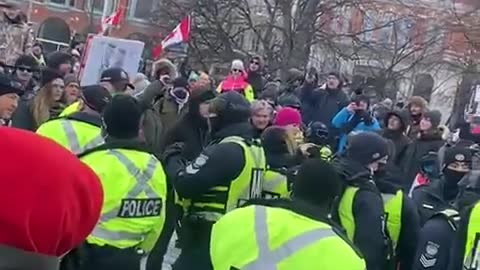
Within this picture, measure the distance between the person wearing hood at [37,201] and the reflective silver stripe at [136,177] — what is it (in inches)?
137

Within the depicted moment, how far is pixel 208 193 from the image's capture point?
6285 mm

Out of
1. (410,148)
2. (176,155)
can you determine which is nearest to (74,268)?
(176,155)

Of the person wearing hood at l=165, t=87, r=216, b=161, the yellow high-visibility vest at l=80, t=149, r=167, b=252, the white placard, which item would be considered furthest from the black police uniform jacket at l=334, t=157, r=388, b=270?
the white placard

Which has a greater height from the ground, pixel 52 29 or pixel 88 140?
pixel 88 140

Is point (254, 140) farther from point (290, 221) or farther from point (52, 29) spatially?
point (52, 29)

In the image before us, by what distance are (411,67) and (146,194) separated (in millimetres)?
32688

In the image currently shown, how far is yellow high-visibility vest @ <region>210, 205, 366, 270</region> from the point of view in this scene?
12.6 ft

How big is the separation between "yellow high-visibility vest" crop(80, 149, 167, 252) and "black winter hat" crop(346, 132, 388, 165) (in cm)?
126

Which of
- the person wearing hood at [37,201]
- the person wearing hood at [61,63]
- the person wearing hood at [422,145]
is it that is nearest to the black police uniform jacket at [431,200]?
the person wearing hood at [61,63]

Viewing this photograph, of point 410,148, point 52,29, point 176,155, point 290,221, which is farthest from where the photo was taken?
point 52,29

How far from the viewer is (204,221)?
647 centimetres

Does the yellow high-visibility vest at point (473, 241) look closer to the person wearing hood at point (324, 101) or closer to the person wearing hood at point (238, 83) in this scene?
→ the person wearing hood at point (238, 83)

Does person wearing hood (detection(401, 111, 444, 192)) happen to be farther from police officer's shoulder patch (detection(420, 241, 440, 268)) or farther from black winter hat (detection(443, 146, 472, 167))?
police officer's shoulder patch (detection(420, 241, 440, 268))

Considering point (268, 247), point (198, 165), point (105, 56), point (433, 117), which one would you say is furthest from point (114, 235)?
point (433, 117)
